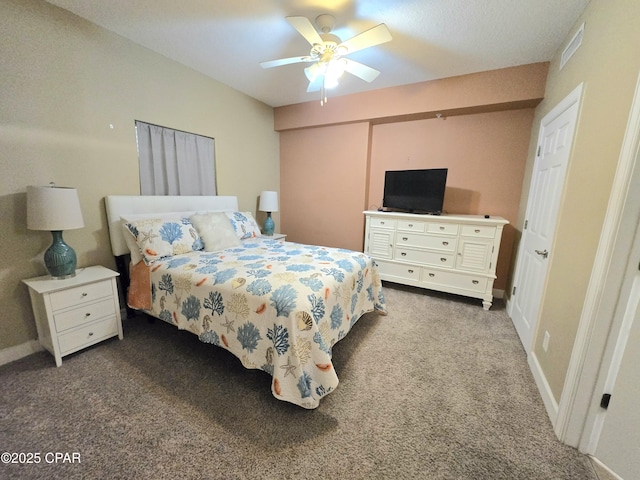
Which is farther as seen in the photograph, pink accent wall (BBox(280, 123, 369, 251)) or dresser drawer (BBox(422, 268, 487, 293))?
pink accent wall (BBox(280, 123, 369, 251))

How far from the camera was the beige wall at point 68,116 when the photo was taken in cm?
182

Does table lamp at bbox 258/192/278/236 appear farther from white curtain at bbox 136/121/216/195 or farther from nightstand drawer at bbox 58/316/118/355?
nightstand drawer at bbox 58/316/118/355

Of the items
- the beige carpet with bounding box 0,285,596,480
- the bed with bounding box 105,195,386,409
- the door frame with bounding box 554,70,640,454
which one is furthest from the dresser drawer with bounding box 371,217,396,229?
the door frame with bounding box 554,70,640,454

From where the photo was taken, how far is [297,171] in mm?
4250

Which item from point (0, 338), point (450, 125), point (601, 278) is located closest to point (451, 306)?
point (601, 278)

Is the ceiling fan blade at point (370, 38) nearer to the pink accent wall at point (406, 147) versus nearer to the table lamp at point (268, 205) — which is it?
the pink accent wall at point (406, 147)

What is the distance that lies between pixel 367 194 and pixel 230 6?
2.64 m

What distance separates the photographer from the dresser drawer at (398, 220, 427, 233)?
3129 millimetres

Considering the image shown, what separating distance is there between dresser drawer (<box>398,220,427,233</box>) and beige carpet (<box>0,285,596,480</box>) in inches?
56.3

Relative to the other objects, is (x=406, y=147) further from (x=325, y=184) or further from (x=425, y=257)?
(x=425, y=257)

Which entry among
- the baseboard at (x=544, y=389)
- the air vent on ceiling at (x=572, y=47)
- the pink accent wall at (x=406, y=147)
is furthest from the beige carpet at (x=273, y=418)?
the air vent on ceiling at (x=572, y=47)

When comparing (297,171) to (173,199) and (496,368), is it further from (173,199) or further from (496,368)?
(496,368)

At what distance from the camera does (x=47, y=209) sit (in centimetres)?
178

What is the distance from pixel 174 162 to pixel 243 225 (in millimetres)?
1030
